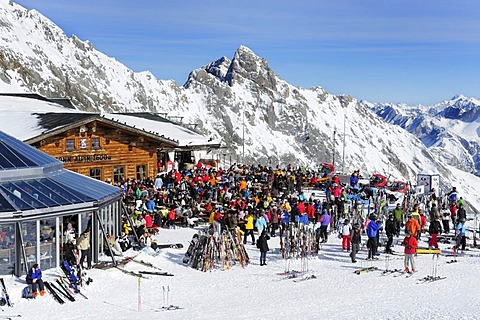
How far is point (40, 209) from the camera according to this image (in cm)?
1658

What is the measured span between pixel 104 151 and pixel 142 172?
9.48 feet

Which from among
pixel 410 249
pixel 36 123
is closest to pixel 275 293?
pixel 410 249

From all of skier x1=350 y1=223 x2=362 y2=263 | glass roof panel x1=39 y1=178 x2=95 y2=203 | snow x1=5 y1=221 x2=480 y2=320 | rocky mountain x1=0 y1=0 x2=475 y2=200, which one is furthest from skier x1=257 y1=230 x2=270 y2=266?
rocky mountain x1=0 y1=0 x2=475 y2=200

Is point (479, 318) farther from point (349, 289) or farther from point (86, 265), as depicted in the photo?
point (86, 265)

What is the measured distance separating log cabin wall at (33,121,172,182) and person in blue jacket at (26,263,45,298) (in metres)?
15.2

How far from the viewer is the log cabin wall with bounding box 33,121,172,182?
1182 inches

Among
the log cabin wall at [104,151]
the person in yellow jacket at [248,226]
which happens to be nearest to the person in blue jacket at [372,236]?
the person in yellow jacket at [248,226]

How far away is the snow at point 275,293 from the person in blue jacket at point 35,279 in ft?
0.72

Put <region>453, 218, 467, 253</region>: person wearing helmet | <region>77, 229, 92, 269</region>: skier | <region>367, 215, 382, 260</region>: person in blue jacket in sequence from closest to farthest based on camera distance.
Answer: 1. <region>77, 229, 92, 269</region>: skier
2. <region>367, 215, 382, 260</region>: person in blue jacket
3. <region>453, 218, 467, 253</region>: person wearing helmet

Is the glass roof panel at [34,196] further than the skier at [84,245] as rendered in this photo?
No

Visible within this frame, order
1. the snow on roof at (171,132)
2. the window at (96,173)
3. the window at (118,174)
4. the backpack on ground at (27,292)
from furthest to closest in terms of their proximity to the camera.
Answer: the snow on roof at (171,132) → the window at (118,174) → the window at (96,173) → the backpack on ground at (27,292)

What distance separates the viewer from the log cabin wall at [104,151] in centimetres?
3002

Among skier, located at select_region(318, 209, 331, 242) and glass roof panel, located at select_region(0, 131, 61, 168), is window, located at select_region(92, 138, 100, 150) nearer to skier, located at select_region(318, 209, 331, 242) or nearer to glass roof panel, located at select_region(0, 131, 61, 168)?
glass roof panel, located at select_region(0, 131, 61, 168)

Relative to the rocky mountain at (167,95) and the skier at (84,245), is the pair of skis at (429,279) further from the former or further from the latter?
the rocky mountain at (167,95)
